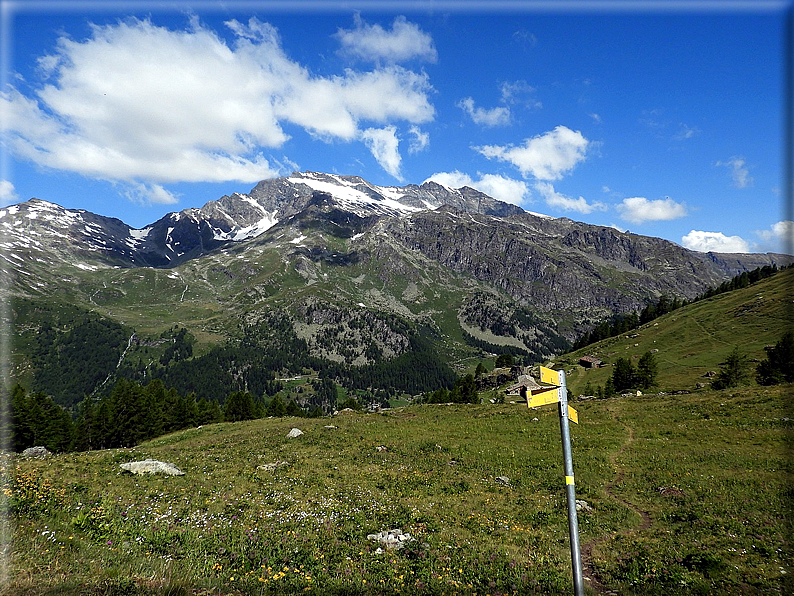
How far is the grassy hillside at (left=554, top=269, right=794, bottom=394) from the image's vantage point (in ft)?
290

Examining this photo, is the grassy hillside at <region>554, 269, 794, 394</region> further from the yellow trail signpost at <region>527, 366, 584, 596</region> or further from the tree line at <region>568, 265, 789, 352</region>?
the yellow trail signpost at <region>527, 366, 584, 596</region>

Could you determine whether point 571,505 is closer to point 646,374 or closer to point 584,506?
point 584,506

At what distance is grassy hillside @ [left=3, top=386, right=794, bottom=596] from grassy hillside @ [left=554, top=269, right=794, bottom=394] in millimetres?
63660

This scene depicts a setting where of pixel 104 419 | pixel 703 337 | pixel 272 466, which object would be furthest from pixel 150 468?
pixel 703 337

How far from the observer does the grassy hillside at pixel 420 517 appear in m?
11.7

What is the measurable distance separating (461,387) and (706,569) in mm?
78958

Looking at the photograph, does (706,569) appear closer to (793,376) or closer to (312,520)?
(312,520)

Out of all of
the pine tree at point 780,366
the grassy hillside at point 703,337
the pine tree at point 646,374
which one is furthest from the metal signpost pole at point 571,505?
the grassy hillside at point 703,337

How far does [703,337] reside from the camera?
357 ft

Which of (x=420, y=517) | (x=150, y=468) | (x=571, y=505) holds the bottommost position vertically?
(x=420, y=517)

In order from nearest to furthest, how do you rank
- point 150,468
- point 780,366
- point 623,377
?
point 150,468, point 780,366, point 623,377

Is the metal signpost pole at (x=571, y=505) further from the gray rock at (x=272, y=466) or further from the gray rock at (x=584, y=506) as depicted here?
the gray rock at (x=272, y=466)

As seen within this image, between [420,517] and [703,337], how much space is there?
12725cm

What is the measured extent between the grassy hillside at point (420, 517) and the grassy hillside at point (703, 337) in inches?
2506
